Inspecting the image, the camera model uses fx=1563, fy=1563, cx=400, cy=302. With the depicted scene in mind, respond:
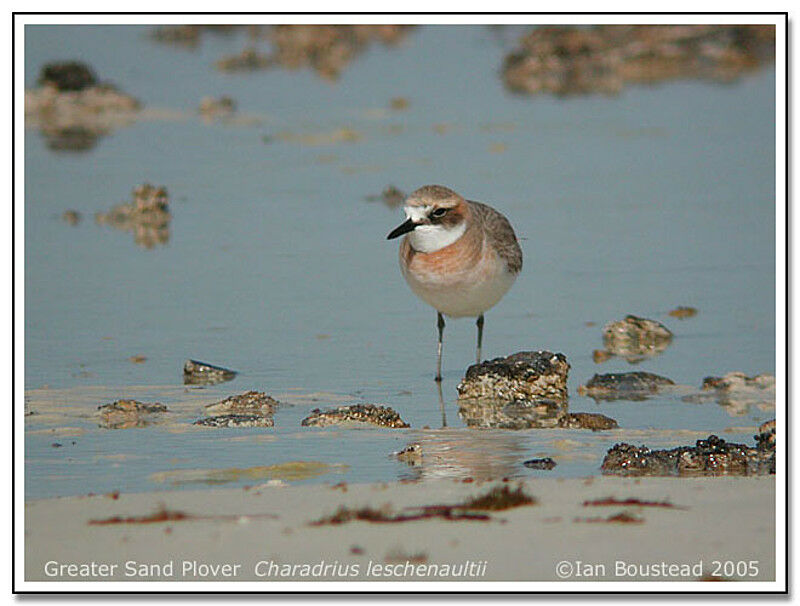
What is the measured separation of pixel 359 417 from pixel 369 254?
14.1 ft

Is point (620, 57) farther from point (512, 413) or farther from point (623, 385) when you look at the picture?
point (512, 413)

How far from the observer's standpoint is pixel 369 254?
12.4m

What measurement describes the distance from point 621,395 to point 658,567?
311cm

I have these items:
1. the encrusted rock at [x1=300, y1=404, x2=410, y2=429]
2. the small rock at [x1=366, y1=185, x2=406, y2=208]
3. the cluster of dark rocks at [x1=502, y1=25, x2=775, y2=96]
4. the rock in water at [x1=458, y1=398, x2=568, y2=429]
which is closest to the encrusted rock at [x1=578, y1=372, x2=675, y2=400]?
the rock in water at [x1=458, y1=398, x2=568, y2=429]

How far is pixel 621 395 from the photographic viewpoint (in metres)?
8.94

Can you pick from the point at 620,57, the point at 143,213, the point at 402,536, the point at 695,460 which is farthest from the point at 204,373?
the point at 620,57

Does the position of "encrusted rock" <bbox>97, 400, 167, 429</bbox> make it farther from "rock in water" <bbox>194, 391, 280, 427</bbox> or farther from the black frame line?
the black frame line

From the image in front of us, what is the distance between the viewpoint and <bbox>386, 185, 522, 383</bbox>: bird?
9211mm

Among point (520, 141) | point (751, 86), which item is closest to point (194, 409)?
point (520, 141)

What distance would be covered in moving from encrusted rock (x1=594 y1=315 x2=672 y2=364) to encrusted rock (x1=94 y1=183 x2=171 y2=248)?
15.9ft

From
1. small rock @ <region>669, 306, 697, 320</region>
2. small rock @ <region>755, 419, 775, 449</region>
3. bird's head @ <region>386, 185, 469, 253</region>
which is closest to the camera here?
small rock @ <region>755, 419, 775, 449</region>

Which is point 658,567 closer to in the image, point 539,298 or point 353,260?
point 539,298
